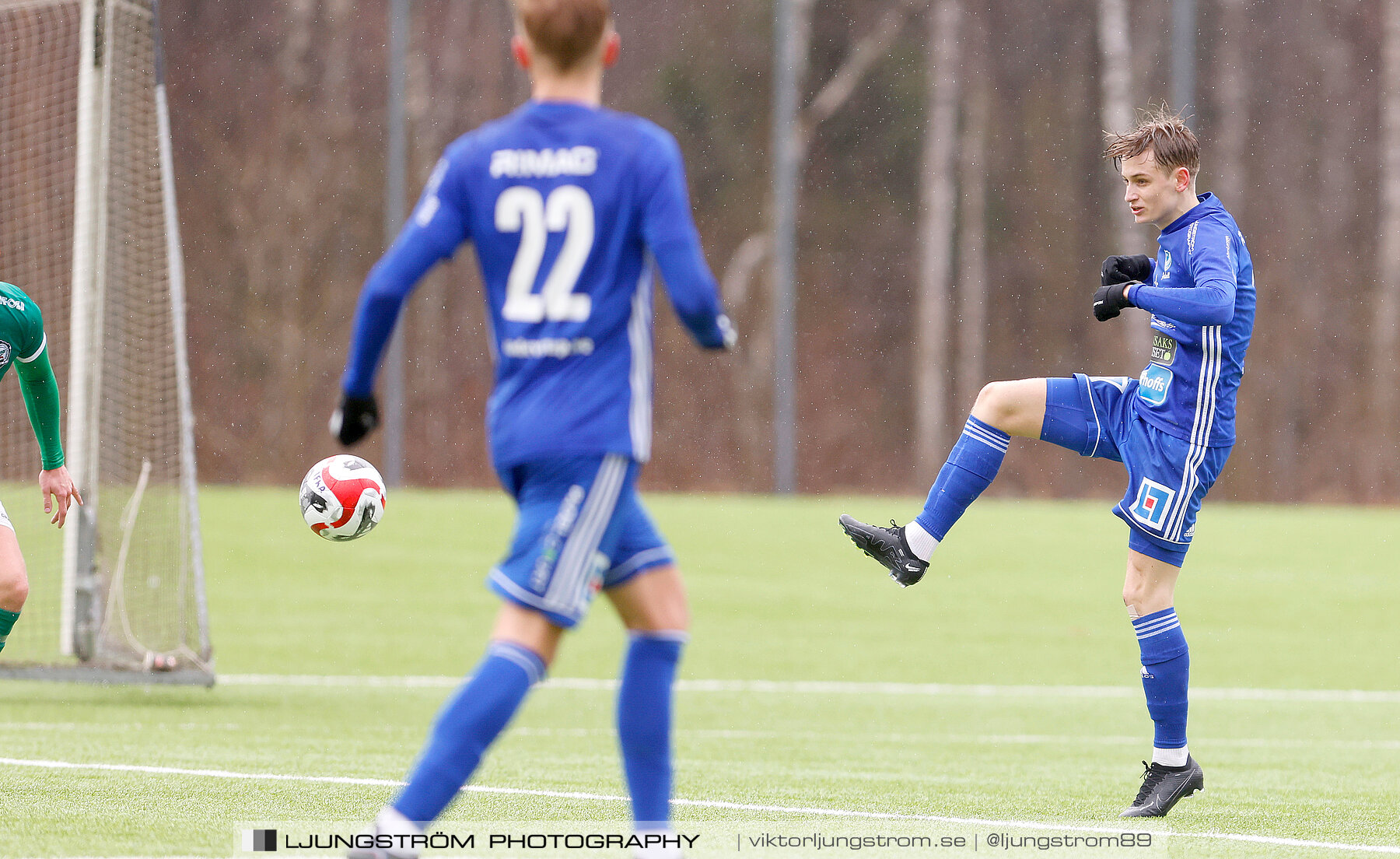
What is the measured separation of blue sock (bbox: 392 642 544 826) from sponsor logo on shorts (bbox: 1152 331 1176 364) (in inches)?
109

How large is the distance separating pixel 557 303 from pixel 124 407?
22.9 feet

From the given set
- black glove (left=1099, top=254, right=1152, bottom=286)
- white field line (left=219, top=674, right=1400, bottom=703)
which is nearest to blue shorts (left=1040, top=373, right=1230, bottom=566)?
black glove (left=1099, top=254, right=1152, bottom=286)

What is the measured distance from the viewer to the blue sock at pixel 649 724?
375 centimetres

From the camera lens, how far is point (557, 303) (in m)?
3.53

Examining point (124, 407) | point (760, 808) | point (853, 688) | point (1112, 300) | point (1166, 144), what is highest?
point (1166, 144)

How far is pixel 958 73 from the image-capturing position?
23.3 m

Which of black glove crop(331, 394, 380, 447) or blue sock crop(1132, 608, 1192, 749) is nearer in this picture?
black glove crop(331, 394, 380, 447)

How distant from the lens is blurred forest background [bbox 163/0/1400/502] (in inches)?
864

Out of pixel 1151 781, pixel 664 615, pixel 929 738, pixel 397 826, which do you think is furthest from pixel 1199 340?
pixel 929 738

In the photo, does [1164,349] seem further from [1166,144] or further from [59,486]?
[59,486]

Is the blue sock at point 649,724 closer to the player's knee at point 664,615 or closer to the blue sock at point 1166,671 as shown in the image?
the player's knee at point 664,615

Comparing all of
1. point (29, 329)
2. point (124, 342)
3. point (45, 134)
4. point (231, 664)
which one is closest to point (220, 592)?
point (231, 664)

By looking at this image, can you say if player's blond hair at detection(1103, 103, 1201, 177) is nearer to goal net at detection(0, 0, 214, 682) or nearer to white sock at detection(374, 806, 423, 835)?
white sock at detection(374, 806, 423, 835)

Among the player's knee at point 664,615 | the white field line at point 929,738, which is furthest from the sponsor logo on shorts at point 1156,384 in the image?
the white field line at point 929,738
